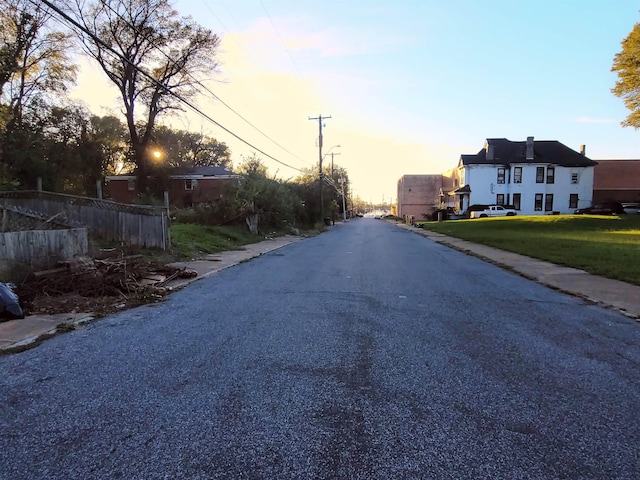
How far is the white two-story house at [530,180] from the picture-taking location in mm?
51906

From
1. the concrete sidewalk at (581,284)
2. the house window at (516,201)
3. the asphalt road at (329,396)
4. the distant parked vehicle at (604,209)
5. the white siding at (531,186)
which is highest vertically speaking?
the white siding at (531,186)

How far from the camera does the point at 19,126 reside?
1277 inches

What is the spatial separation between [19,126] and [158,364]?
36.2 m

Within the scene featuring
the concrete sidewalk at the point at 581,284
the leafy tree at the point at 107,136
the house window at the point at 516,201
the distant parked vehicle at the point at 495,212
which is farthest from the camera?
the house window at the point at 516,201

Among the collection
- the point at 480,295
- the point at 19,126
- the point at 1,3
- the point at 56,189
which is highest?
the point at 1,3

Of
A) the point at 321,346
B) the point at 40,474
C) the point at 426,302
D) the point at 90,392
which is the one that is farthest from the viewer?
the point at 426,302

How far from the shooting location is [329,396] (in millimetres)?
3732

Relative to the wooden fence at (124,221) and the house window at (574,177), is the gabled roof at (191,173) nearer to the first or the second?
the wooden fence at (124,221)

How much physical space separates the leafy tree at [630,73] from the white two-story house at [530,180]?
18.8 m

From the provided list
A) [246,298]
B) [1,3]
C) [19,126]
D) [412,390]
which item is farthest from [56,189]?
[412,390]

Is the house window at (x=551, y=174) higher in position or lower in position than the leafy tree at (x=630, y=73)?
lower

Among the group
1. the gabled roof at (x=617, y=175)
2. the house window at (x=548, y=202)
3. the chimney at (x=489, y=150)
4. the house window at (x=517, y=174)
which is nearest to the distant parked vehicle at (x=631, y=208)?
the gabled roof at (x=617, y=175)

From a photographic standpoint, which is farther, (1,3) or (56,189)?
(56,189)

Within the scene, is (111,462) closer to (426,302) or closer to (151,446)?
(151,446)
